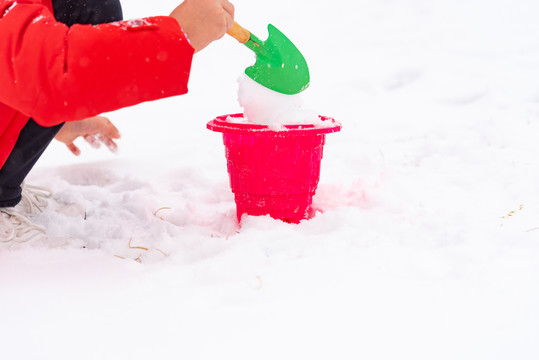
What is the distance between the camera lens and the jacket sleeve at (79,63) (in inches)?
34.5

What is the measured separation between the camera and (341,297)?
935mm

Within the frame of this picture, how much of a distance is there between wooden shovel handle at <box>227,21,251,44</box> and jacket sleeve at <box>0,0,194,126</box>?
0.32 m

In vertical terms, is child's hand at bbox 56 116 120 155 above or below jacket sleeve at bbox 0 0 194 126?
below

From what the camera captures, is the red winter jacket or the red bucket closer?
the red winter jacket

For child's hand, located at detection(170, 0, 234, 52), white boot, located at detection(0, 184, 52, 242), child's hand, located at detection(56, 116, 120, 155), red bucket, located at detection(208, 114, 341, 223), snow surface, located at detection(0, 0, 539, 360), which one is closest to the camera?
snow surface, located at detection(0, 0, 539, 360)

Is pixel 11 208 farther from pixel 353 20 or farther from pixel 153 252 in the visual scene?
pixel 353 20

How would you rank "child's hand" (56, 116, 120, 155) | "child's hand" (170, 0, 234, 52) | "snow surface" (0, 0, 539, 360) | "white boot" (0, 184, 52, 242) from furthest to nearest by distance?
1. "child's hand" (56, 116, 120, 155)
2. "white boot" (0, 184, 52, 242)
3. "child's hand" (170, 0, 234, 52)
4. "snow surface" (0, 0, 539, 360)

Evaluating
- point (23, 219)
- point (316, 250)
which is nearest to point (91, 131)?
point (23, 219)

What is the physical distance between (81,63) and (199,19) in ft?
0.93

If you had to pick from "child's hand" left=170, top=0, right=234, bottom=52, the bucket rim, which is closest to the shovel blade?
the bucket rim

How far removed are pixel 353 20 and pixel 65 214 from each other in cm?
287

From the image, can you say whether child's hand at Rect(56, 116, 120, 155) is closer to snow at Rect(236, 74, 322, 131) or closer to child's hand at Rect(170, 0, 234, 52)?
snow at Rect(236, 74, 322, 131)

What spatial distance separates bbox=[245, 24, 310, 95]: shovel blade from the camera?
1.38 m

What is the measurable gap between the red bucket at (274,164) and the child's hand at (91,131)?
38 cm
